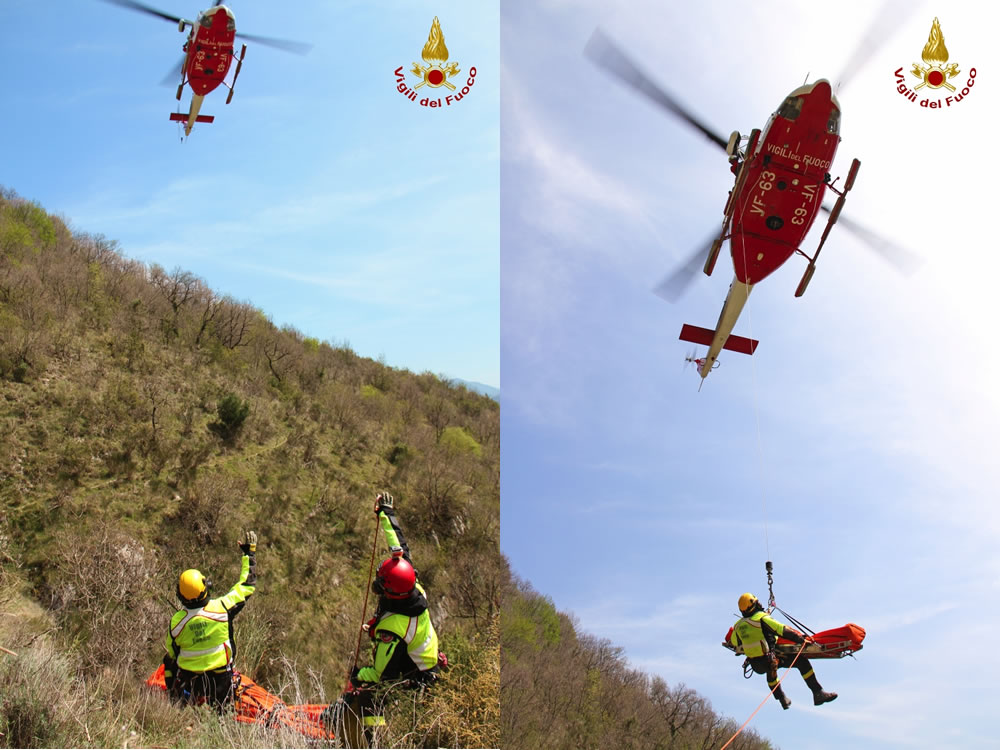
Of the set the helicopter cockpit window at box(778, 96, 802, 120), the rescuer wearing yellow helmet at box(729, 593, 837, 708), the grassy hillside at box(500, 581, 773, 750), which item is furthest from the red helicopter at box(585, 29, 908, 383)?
the grassy hillside at box(500, 581, 773, 750)

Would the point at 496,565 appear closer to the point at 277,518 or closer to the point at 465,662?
the point at 277,518

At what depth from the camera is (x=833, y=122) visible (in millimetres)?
9328

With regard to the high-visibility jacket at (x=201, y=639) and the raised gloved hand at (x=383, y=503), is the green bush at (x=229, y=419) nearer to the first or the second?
the high-visibility jacket at (x=201, y=639)

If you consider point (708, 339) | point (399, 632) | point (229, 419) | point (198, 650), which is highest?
point (708, 339)

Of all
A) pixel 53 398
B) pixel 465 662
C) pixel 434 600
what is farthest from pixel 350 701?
pixel 53 398

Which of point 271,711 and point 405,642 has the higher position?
point 405,642

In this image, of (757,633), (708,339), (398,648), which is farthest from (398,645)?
(708,339)

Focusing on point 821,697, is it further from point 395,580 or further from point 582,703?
point 582,703

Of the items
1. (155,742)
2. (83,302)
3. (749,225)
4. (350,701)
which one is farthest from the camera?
(83,302)

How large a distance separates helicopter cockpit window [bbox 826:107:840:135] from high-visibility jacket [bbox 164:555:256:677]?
379 inches

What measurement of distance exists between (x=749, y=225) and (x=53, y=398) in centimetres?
1560

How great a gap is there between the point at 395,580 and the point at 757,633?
464 centimetres

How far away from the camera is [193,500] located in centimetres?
1516

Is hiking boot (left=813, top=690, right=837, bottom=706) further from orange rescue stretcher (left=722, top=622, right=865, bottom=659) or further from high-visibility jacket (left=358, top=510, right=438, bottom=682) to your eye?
high-visibility jacket (left=358, top=510, right=438, bottom=682)
